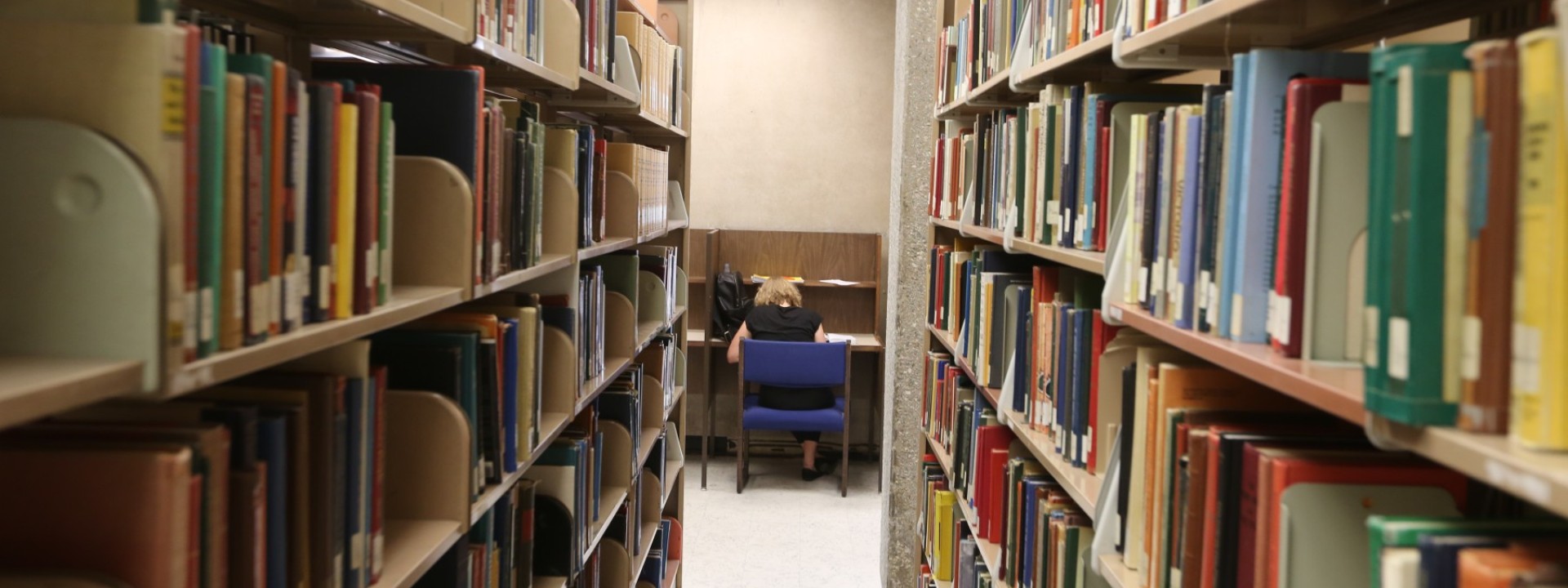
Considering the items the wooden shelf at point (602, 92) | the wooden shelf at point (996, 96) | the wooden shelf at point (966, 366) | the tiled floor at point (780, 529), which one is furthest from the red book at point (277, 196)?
the tiled floor at point (780, 529)

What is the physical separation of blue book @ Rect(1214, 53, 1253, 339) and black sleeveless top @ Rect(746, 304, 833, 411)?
4.71m

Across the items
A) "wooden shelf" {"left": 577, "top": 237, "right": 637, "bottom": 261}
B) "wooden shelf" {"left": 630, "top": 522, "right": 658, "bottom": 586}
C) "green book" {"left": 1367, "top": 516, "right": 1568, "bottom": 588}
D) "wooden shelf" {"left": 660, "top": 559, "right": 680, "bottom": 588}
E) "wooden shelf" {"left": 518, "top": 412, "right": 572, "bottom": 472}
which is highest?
"wooden shelf" {"left": 577, "top": 237, "right": 637, "bottom": 261}

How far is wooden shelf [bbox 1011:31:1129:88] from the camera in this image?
1848 millimetres

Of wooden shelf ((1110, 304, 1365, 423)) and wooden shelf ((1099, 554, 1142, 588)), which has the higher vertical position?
wooden shelf ((1110, 304, 1365, 423))

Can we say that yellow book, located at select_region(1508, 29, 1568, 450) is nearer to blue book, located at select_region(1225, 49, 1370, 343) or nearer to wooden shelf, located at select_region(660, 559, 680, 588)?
blue book, located at select_region(1225, 49, 1370, 343)

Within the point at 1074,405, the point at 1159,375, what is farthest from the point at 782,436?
the point at 1159,375

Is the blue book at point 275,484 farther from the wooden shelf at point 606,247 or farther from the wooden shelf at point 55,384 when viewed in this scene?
the wooden shelf at point 606,247

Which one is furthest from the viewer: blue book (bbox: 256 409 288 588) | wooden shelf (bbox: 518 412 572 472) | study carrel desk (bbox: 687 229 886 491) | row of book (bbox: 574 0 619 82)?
study carrel desk (bbox: 687 229 886 491)

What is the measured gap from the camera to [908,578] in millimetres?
4340

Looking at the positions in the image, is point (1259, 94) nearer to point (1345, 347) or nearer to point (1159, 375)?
point (1345, 347)

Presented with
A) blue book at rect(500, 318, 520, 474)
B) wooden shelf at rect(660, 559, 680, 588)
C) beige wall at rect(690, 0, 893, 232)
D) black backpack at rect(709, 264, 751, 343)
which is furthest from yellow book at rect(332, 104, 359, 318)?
beige wall at rect(690, 0, 893, 232)

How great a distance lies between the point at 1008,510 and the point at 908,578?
1.94 meters

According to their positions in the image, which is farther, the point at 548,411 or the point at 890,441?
the point at 890,441

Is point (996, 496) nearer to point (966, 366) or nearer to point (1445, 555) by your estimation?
point (966, 366)
